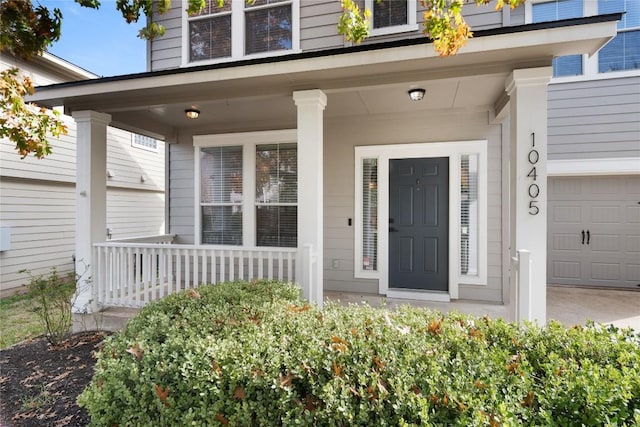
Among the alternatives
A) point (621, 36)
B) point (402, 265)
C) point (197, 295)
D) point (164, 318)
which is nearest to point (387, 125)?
point (402, 265)

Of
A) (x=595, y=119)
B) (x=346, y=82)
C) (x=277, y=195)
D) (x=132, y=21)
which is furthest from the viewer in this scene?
(x=595, y=119)

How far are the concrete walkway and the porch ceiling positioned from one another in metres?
2.63

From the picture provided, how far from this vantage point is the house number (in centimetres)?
319

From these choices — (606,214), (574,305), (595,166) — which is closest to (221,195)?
(574,305)

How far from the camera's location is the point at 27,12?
274cm

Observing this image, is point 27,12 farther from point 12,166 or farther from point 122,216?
point 122,216

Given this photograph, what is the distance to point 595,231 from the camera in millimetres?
6188

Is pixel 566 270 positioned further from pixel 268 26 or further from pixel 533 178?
pixel 268 26

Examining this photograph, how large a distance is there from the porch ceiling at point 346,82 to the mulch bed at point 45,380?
296cm

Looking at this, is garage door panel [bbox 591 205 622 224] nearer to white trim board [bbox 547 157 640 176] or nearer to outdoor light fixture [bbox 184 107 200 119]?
white trim board [bbox 547 157 640 176]

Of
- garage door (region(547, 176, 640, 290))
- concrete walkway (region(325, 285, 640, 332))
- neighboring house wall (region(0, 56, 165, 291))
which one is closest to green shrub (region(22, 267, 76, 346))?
neighboring house wall (region(0, 56, 165, 291))

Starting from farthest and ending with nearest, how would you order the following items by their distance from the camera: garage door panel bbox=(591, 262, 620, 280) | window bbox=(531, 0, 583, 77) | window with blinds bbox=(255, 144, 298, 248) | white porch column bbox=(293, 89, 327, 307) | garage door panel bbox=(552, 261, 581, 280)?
garage door panel bbox=(552, 261, 581, 280), garage door panel bbox=(591, 262, 620, 280), window bbox=(531, 0, 583, 77), window with blinds bbox=(255, 144, 298, 248), white porch column bbox=(293, 89, 327, 307)

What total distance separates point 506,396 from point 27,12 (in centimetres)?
410

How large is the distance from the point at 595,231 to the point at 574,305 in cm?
201
